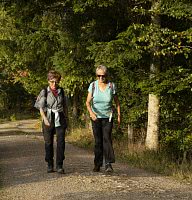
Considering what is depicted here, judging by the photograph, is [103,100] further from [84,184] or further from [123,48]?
[123,48]

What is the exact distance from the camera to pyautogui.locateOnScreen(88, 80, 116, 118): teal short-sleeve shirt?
9133 millimetres

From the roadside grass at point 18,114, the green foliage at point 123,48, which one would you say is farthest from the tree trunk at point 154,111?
the roadside grass at point 18,114

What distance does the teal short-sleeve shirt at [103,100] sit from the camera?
913cm

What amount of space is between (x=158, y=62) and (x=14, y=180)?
6865mm

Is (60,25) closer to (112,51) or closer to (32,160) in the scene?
(112,51)

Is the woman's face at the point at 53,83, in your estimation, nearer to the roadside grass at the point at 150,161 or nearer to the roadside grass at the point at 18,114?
the roadside grass at the point at 150,161

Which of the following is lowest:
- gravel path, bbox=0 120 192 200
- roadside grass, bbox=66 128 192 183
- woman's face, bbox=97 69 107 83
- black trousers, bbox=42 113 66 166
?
roadside grass, bbox=66 128 192 183

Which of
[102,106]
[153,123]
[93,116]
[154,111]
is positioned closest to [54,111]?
[93,116]

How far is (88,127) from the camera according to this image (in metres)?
23.7

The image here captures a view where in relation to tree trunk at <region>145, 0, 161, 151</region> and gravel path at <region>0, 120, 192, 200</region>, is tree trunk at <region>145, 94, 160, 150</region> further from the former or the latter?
gravel path at <region>0, 120, 192, 200</region>

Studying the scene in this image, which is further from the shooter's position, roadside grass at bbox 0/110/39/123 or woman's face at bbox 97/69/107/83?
roadside grass at bbox 0/110/39/123

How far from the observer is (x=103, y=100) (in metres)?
9.14

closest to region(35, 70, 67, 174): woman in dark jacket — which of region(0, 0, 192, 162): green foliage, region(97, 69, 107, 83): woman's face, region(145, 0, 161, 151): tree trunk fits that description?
region(97, 69, 107, 83): woman's face

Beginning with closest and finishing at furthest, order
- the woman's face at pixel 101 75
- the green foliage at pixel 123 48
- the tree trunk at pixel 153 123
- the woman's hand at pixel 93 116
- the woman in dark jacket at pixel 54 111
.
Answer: the woman's face at pixel 101 75
the woman's hand at pixel 93 116
the woman in dark jacket at pixel 54 111
the green foliage at pixel 123 48
the tree trunk at pixel 153 123
